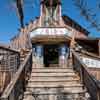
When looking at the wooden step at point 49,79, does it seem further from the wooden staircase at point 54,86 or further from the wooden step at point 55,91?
the wooden step at point 55,91

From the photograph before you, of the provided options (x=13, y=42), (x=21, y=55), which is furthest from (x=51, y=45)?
(x=21, y=55)

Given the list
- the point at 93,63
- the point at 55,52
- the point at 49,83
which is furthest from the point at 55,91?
the point at 55,52

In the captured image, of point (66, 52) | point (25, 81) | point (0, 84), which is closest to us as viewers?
point (25, 81)

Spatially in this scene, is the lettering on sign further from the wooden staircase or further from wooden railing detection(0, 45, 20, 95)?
wooden railing detection(0, 45, 20, 95)

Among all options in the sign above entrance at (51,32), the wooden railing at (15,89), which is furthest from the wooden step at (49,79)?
the sign above entrance at (51,32)

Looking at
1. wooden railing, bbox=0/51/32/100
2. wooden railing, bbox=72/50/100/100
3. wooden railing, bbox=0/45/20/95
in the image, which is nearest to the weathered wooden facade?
wooden railing, bbox=72/50/100/100

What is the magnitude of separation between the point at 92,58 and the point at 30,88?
7804mm

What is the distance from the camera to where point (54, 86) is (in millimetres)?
10406

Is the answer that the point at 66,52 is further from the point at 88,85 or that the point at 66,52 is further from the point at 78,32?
the point at 88,85

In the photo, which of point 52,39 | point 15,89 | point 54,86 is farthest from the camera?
point 52,39

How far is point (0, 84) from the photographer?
12.1 meters

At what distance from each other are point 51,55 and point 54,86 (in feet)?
39.3

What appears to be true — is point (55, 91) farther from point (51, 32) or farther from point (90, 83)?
point (51, 32)

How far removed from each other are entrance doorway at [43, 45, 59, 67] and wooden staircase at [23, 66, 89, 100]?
9.41 metres
